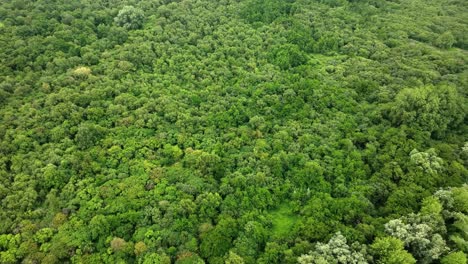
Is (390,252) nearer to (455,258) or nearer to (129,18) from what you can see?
(455,258)

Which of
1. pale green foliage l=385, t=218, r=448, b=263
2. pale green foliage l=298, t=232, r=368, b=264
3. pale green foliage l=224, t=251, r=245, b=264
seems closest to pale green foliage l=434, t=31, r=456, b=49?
pale green foliage l=385, t=218, r=448, b=263

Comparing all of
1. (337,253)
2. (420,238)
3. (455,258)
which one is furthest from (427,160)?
(337,253)

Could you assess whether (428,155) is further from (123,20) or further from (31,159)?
(123,20)

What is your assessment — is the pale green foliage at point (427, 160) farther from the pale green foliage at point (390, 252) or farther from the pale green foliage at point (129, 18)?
the pale green foliage at point (129, 18)

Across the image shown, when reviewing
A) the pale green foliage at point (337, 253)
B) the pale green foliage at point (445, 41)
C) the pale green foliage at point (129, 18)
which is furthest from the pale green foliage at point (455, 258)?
the pale green foliage at point (129, 18)

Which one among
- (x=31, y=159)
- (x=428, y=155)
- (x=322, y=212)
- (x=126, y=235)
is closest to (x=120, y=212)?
(x=126, y=235)

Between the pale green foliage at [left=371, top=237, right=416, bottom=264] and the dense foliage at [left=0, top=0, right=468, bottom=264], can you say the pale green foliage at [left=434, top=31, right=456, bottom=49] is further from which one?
the pale green foliage at [left=371, top=237, right=416, bottom=264]

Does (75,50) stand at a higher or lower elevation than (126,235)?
higher
